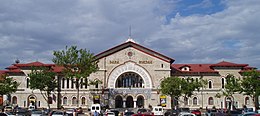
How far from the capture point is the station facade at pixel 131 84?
6856cm

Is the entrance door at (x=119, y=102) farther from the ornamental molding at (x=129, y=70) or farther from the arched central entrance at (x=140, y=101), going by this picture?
the arched central entrance at (x=140, y=101)

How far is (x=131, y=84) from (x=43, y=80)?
17.3m

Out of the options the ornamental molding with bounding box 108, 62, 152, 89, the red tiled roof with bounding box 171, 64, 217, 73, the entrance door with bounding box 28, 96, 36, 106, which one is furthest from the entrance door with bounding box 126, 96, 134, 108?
the entrance door with bounding box 28, 96, 36, 106

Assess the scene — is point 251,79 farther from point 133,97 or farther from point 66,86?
point 66,86

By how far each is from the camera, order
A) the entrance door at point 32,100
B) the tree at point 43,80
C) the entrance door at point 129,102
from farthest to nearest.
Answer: the entrance door at point 32,100 → the entrance door at point 129,102 → the tree at point 43,80

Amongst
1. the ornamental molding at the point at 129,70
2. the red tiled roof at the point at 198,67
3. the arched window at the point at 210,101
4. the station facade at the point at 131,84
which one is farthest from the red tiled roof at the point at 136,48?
the arched window at the point at 210,101

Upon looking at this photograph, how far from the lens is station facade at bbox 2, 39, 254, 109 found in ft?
225

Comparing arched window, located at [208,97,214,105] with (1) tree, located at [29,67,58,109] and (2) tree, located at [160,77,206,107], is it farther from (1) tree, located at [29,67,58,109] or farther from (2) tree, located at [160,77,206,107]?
(1) tree, located at [29,67,58,109]

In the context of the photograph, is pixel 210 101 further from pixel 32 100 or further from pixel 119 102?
pixel 32 100

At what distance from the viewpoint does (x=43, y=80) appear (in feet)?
215

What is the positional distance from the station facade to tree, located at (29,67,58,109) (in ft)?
11.4

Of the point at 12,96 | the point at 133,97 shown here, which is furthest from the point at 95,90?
the point at 12,96

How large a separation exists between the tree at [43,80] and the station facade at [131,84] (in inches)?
137

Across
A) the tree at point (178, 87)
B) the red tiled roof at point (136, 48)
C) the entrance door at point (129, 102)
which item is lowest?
the entrance door at point (129, 102)
